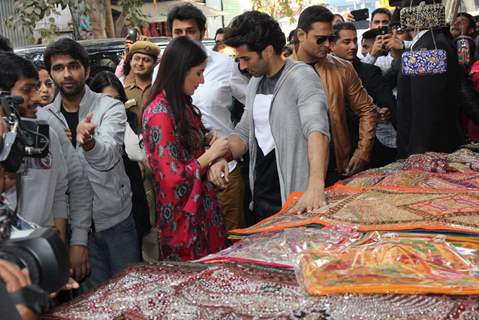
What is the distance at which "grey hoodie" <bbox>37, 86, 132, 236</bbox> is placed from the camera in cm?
322

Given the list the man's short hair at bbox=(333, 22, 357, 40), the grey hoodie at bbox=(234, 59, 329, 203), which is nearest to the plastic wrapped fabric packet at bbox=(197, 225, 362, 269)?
the grey hoodie at bbox=(234, 59, 329, 203)

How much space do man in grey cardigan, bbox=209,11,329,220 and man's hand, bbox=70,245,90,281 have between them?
704 mm

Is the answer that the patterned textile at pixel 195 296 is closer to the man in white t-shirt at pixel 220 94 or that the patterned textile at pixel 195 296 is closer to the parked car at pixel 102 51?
the man in white t-shirt at pixel 220 94

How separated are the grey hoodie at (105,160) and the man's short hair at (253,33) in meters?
Result: 0.75

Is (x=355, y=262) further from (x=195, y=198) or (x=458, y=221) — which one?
(x=195, y=198)

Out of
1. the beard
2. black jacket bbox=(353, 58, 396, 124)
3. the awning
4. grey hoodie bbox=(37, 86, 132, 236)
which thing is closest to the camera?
grey hoodie bbox=(37, 86, 132, 236)

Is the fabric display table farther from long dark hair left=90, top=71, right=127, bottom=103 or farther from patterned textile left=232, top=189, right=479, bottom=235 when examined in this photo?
long dark hair left=90, top=71, right=127, bottom=103

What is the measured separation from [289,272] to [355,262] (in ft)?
0.79

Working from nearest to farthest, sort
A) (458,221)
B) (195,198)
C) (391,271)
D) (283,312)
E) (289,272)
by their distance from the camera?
1. (283,312)
2. (391,271)
3. (289,272)
4. (458,221)
5. (195,198)

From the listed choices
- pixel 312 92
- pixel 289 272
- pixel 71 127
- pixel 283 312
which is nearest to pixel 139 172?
pixel 71 127

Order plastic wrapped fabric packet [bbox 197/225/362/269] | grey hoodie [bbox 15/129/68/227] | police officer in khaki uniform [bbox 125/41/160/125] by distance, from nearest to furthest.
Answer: plastic wrapped fabric packet [bbox 197/225/362/269] → grey hoodie [bbox 15/129/68/227] → police officer in khaki uniform [bbox 125/41/160/125]

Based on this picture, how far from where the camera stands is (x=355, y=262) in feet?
7.03

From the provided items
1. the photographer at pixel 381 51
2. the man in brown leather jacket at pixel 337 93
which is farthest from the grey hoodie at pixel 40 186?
the photographer at pixel 381 51

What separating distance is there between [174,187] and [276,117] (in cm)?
65
